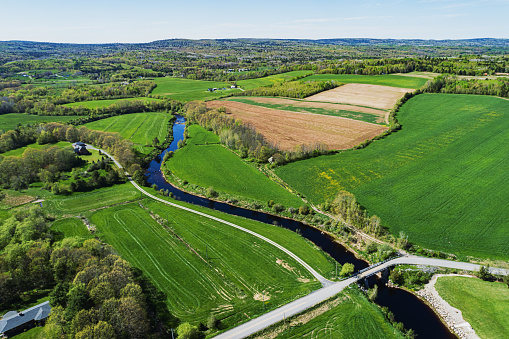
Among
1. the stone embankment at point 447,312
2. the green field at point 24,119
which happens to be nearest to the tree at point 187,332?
the stone embankment at point 447,312

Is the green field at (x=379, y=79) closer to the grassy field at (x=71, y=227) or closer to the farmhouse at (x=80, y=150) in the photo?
the farmhouse at (x=80, y=150)

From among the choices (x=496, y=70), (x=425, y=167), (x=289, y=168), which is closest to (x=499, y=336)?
(x=425, y=167)

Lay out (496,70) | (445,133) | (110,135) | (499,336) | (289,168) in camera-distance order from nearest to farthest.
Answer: (499,336), (289,168), (445,133), (110,135), (496,70)

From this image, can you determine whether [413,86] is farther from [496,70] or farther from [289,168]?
[289,168]

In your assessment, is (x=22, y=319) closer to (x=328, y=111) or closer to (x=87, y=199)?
(x=87, y=199)

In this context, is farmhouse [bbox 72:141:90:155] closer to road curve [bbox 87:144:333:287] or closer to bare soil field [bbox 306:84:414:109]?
road curve [bbox 87:144:333:287]

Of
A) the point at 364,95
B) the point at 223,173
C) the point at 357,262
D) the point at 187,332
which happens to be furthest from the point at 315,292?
the point at 364,95
